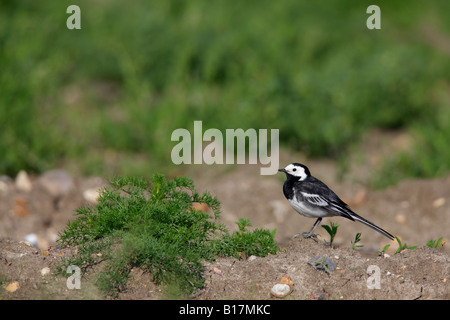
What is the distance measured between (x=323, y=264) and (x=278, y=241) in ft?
5.94

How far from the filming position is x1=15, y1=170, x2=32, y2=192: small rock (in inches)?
302

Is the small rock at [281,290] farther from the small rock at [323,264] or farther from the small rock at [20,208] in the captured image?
the small rock at [20,208]

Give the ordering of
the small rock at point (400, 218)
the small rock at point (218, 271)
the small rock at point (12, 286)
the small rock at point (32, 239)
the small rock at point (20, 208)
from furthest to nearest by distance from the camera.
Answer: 1. the small rock at point (400, 218)
2. the small rock at point (20, 208)
3. the small rock at point (32, 239)
4. the small rock at point (218, 271)
5. the small rock at point (12, 286)

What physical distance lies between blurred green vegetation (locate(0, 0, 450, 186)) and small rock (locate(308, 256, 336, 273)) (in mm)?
3469

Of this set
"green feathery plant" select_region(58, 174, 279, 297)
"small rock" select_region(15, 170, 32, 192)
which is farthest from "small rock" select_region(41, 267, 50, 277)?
"small rock" select_region(15, 170, 32, 192)

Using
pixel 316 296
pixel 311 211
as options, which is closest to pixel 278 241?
pixel 311 211

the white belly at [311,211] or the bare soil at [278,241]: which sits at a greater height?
the white belly at [311,211]

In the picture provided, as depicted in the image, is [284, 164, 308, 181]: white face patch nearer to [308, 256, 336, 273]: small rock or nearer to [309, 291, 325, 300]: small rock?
[308, 256, 336, 273]: small rock

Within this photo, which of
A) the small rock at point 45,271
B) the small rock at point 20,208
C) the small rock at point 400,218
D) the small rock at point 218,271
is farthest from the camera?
the small rock at point 400,218

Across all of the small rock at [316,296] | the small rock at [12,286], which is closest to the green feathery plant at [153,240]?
the small rock at [12,286]

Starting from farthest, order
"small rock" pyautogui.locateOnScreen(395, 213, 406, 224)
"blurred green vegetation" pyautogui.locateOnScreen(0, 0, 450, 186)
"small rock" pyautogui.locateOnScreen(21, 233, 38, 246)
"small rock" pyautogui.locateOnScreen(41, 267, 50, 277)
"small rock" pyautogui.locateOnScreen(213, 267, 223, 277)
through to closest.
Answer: "blurred green vegetation" pyautogui.locateOnScreen(0, 0, 450, 186) < "small rock" pyautogui.locateOnScreen(395, 213, 406, 224) < "small rock" pyautogui.locateOnScreen(21, 233, 38, 246) < "small rock" pyautogui.locateOnScreen(213, 267, 223, 277) < "small rock" pyautogui.locateOnScreen(41, 267, 50, 277)

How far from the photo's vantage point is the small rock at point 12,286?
4727mm

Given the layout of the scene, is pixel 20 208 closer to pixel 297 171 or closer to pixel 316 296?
pixel 297 171

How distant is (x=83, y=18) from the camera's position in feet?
39.7
